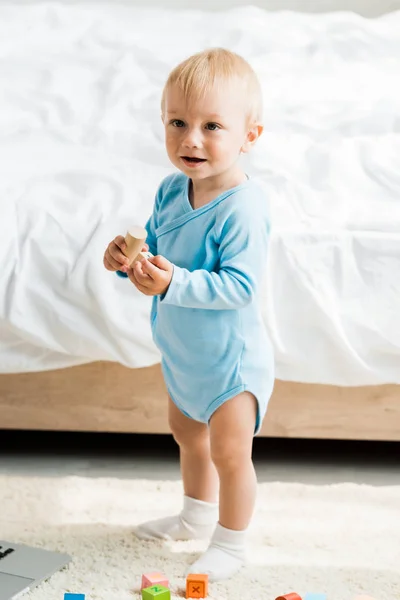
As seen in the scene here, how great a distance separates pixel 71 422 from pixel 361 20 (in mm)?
1462

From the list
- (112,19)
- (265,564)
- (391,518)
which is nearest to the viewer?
(265,564)

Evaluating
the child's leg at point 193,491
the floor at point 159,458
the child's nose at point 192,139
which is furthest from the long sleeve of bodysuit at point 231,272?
the floor at point 159,458

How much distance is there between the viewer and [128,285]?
4.80 feet

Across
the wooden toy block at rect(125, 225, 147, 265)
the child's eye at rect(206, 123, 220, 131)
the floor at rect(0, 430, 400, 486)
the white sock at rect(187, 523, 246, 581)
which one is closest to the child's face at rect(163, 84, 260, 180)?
the child's eye at rect(206, 123, 220, 131)

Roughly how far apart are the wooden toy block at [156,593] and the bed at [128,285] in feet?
1.49

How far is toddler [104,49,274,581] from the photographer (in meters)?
1.09

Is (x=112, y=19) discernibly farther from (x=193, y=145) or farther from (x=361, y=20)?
(x=193, y=145)

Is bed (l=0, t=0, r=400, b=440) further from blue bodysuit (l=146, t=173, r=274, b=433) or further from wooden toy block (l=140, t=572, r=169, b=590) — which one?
wooden toy block (l=140, t=572, r=169, b=590)

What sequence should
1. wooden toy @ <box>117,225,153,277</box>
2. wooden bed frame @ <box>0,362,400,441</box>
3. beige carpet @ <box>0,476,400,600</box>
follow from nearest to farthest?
wooden toy @ <box>117,225,153,277</box> → beige carpet @ <box>0,476,400,600</box> → wooden bed frame @ <box>0,362,400,441</box>

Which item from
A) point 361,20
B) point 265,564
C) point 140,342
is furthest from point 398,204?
point 361,20

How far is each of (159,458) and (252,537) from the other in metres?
0.39

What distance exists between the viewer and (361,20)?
7.75 feet

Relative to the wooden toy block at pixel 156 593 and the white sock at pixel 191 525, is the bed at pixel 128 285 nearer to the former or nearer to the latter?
the white sock at pixel 191 525

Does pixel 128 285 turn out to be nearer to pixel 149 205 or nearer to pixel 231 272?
pixel 149 205
